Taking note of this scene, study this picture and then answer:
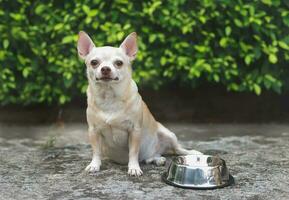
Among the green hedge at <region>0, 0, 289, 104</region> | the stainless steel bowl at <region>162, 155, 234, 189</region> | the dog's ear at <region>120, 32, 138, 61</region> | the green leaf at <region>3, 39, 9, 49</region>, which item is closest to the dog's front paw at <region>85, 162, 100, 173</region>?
the stainless steel bowl at <region>162, 155, 234, 189</region>

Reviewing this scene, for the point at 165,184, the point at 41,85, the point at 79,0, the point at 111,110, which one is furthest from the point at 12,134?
the point at 165,184

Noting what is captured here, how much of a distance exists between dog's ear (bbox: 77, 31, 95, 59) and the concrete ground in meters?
1.01

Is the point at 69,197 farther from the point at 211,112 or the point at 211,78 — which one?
the point at 211,112

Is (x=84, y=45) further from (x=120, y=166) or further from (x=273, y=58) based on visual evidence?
(x=273, y=58)

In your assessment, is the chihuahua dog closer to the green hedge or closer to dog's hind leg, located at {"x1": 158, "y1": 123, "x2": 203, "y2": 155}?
dog's hind leg, located at {"x1": 158, "y1": 123, "x2": 203, "y2": 155}

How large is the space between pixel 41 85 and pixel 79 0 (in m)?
1.15

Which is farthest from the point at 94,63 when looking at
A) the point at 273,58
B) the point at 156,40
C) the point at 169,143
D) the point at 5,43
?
the point at 273,58

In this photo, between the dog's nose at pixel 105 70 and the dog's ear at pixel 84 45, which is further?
the dog's ear at pixel 84 45

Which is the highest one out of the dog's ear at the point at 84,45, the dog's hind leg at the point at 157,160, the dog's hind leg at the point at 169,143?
the dog's ear at the point at 84,45

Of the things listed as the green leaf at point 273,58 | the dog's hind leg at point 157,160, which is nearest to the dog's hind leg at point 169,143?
the dog's hind leg at point 157,160

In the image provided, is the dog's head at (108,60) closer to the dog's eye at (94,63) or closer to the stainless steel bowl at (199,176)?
the dog's eye at (94,63)

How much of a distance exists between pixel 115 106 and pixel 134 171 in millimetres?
560

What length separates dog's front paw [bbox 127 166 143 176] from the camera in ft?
15.0

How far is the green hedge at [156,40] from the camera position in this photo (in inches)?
249
